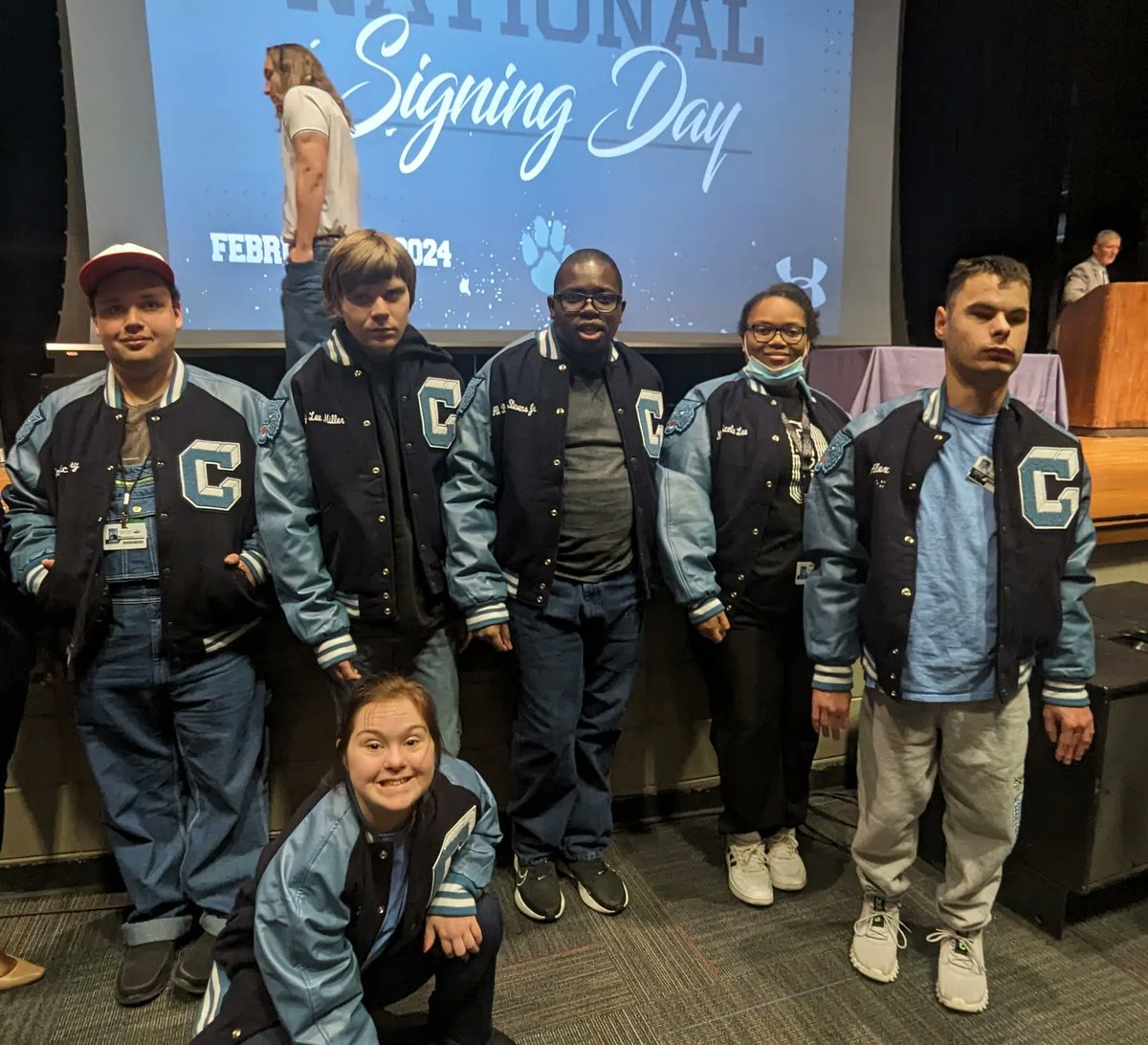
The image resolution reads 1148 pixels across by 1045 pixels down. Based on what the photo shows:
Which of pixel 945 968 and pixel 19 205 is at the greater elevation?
pixel 19 205

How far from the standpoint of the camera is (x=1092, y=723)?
1.64 m

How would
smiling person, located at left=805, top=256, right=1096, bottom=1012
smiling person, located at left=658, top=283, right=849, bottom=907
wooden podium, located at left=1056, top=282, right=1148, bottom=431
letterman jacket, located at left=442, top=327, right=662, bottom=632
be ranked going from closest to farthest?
smiling person, located at left=805, top=256, right=1096, bottom=1012, letterman jacket, located at left=442, top=327, right=662, bottom=632, smiling person, located at left=658, top=283, right=849, bottom=907, wooden podium, located at left=1056, top=282, right=1148, bottom=431

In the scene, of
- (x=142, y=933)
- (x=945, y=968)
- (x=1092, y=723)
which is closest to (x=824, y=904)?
(x=945, y=968)

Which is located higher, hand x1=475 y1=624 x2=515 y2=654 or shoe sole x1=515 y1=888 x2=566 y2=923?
hand x1=475 y1=624 x2=515 y2=654

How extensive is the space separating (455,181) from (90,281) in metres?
1.72

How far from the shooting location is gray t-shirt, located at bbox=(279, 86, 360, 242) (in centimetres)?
243

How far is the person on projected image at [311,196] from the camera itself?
7.97 feet

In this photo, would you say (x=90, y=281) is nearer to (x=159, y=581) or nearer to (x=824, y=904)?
(x=159, y=581)

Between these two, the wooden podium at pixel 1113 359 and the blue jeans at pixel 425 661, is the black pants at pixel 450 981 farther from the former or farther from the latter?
the wooden podium at pixel 1113 359

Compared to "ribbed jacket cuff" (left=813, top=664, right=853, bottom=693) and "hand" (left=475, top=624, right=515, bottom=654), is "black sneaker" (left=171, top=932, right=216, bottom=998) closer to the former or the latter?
"hand" (left=475, top=624, right=515, bottom=654)

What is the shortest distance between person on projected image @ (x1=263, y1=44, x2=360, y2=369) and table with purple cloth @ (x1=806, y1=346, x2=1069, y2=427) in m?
1.72

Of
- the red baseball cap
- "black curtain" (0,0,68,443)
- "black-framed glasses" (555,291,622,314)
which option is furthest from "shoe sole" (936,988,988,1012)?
"black curtain" (0,0,68,443)

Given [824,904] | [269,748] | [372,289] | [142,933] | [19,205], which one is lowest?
[824,904]

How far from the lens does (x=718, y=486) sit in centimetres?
178
